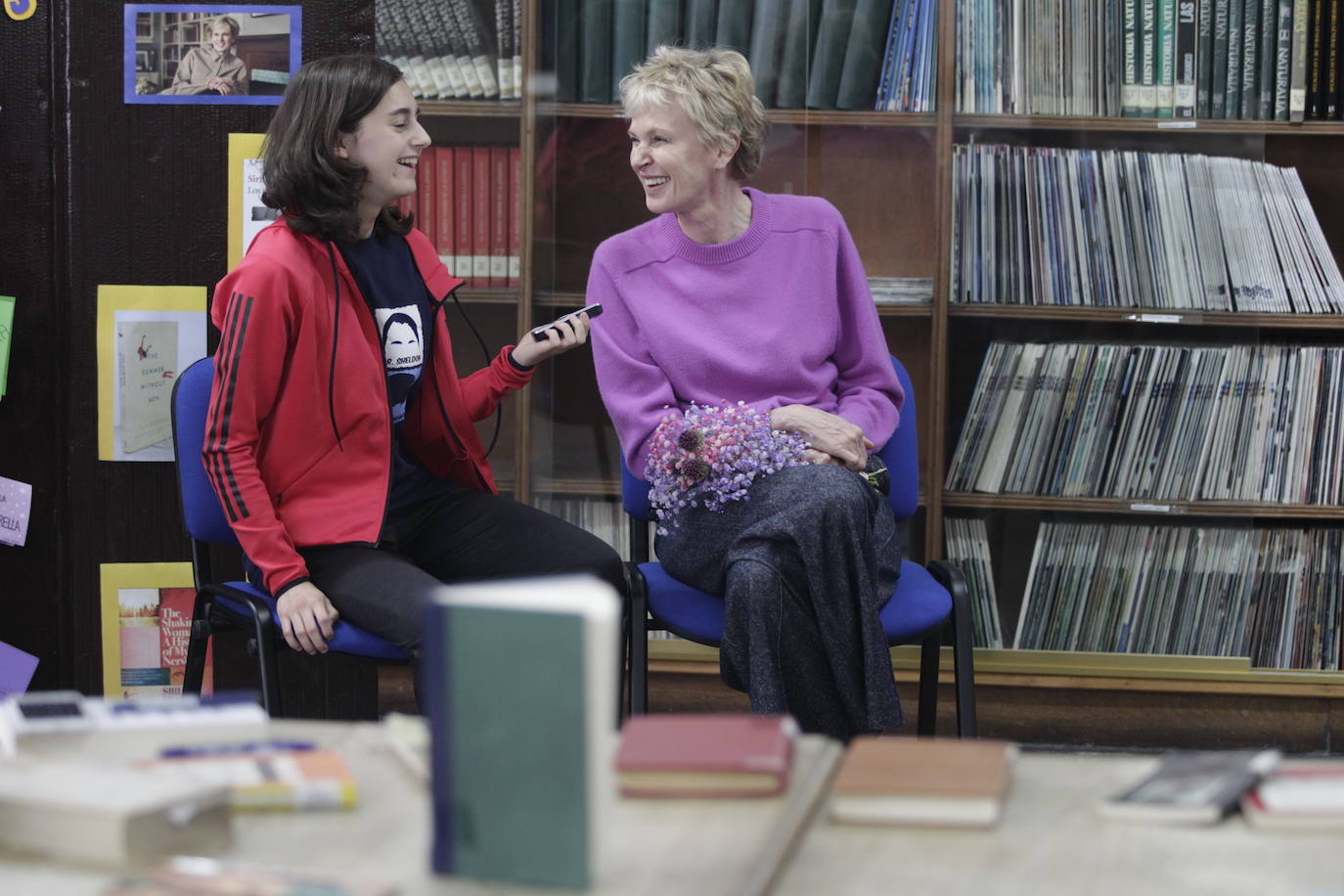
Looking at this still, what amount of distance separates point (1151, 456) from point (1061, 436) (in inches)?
7.8

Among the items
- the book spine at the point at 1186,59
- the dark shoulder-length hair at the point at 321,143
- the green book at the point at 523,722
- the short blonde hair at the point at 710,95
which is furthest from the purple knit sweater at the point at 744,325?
the green book at the point at 523,722

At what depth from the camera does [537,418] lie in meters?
3.03

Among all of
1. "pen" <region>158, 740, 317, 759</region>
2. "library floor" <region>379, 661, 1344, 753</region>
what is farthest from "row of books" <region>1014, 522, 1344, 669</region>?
"pen" <region>158, 740, 317, 759</region>

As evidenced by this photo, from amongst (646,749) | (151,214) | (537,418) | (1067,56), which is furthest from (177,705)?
(1067,56)

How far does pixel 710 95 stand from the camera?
238cm

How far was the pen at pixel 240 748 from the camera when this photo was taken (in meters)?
1.14

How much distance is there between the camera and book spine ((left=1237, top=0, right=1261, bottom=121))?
2891 mm

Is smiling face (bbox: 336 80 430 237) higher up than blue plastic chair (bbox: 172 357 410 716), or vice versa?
smiling face (bbox: 336 80 430 237)

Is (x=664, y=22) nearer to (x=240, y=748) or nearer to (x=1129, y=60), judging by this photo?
(x=1129, y=60)

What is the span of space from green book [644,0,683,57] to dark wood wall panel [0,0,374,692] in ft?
2.24

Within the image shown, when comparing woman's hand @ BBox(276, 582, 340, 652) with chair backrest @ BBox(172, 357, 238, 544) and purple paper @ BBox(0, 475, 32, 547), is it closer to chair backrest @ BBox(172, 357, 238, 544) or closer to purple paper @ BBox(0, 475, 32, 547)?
chair backrest @ BBox(172, 357, 238, 544)

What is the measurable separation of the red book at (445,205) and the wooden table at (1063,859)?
214cm

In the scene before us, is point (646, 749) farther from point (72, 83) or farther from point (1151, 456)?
point (1151, 456)

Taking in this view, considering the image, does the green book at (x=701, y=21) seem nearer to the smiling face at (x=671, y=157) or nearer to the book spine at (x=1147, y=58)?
the smiling face at (x=671, y=157)
